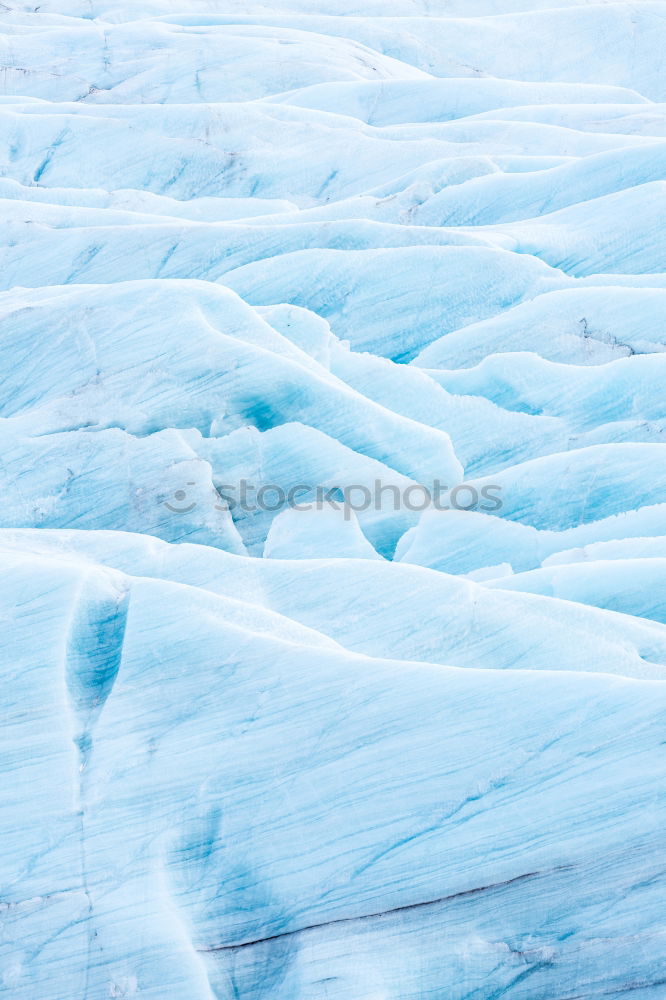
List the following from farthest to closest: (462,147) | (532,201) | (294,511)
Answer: (462,147), (532,201), (294,511)

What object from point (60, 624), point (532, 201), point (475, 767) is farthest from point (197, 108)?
point (475, 767)

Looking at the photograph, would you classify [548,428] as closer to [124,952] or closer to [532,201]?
[532,201]

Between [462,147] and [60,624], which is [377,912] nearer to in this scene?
[60,624]

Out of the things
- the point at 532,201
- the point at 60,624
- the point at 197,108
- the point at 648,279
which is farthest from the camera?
the point at 197,108

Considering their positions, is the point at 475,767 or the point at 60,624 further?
the point at 60,624

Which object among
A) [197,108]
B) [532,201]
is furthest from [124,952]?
[197,108]

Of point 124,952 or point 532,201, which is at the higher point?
point 532,201
